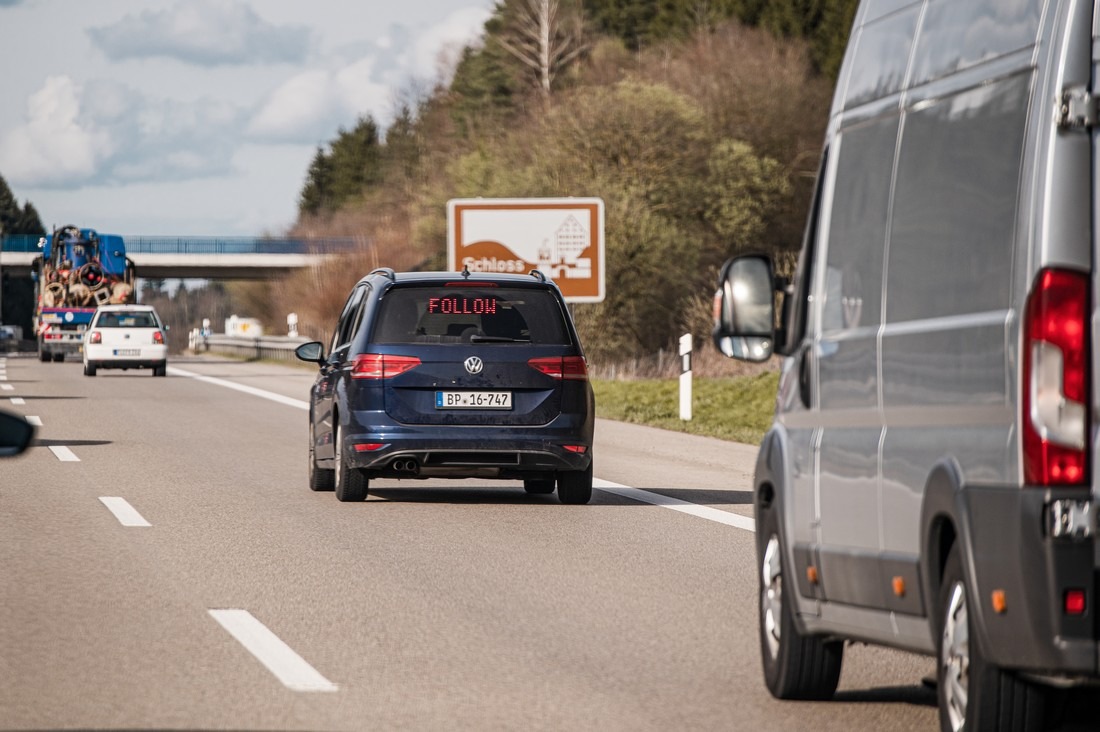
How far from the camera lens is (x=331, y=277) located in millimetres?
74438

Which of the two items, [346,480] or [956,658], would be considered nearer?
[956,658]

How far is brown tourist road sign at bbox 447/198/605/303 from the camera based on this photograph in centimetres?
4028

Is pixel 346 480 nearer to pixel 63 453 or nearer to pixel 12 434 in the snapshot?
pixel 63 453

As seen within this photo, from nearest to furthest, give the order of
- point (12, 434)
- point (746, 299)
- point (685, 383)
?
point (12, 434) < point (746, 299) < point (685, 383)

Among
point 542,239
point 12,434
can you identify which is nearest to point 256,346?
point 542,239

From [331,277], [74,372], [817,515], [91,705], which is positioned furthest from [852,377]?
[331,277]

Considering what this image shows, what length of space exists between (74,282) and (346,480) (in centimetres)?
4340

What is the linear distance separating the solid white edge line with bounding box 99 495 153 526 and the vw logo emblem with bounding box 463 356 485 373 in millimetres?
2470

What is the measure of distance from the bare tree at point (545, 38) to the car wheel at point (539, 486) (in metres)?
62.6

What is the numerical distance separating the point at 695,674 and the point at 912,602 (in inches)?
67.7

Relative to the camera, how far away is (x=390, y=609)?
8.77 metres

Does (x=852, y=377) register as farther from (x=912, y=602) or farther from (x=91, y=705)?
(x=91, y=705)

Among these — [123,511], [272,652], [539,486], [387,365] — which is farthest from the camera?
[539,486]

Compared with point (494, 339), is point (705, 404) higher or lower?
lower
